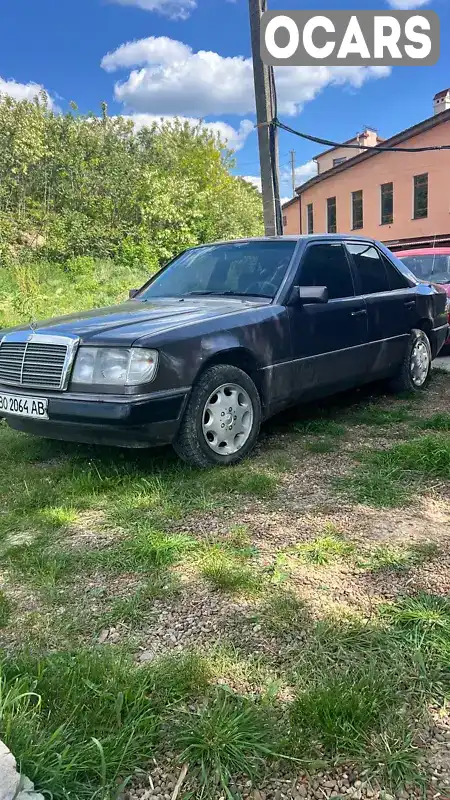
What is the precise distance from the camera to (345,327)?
202 inches

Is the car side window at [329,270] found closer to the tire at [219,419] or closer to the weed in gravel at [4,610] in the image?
the tire at [219,419]

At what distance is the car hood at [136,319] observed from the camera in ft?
12.2

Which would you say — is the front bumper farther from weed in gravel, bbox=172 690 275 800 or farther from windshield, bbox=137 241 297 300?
weed in gravel, bbox=172 690 275 800

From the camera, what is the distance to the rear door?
5.50 m

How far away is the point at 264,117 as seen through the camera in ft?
31.4

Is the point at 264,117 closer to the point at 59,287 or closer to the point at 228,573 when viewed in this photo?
the point at 59,287

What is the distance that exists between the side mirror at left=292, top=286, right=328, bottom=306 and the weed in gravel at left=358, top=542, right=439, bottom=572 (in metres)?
2.18

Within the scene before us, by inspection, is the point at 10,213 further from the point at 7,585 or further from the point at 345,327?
the point at 7,585

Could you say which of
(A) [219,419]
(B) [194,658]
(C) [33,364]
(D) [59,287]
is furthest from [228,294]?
(D) [59,287]

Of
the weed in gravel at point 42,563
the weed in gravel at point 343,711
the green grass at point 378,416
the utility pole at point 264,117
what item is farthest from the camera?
the utility pole at point 264,117

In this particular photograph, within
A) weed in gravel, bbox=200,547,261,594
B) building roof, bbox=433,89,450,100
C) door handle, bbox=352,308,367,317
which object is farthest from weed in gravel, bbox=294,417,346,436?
building roof, bbox=433,89,450,100

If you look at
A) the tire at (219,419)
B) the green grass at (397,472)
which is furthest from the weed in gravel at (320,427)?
the tire at (219,419)

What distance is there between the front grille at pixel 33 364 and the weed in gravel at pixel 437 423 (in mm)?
2845

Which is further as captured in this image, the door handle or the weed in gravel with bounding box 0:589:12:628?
the door handle
